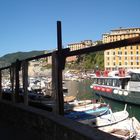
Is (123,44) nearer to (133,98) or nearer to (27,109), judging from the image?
(27,109)

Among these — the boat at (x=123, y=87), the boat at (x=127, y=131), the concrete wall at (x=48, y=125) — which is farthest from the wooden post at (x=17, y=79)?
the boat at (x=123, y=87)

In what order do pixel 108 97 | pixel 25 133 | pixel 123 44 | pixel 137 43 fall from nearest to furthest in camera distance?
pixel 137 43, pixel 123 44, pixel 25 133, pixel 108 97

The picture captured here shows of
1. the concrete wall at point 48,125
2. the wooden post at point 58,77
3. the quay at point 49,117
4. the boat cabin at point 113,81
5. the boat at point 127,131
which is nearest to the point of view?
the concrete wall at point 48,125

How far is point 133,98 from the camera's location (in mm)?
42188

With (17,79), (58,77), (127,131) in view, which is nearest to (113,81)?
(127,131)

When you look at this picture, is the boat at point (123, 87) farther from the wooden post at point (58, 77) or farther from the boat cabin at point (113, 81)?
the wooden post at point (58, 77)

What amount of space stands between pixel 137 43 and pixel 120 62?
125770 mm

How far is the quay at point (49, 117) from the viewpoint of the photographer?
449cm

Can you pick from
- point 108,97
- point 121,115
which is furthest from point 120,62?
point 121,115

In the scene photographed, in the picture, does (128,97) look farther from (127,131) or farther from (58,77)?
(58,77)

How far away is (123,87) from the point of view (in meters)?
46.8

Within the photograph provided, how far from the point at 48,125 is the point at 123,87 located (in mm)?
41766

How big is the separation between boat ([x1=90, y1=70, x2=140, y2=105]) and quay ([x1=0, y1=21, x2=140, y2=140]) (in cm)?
3415

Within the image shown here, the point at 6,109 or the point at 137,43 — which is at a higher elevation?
the point at 137,43
